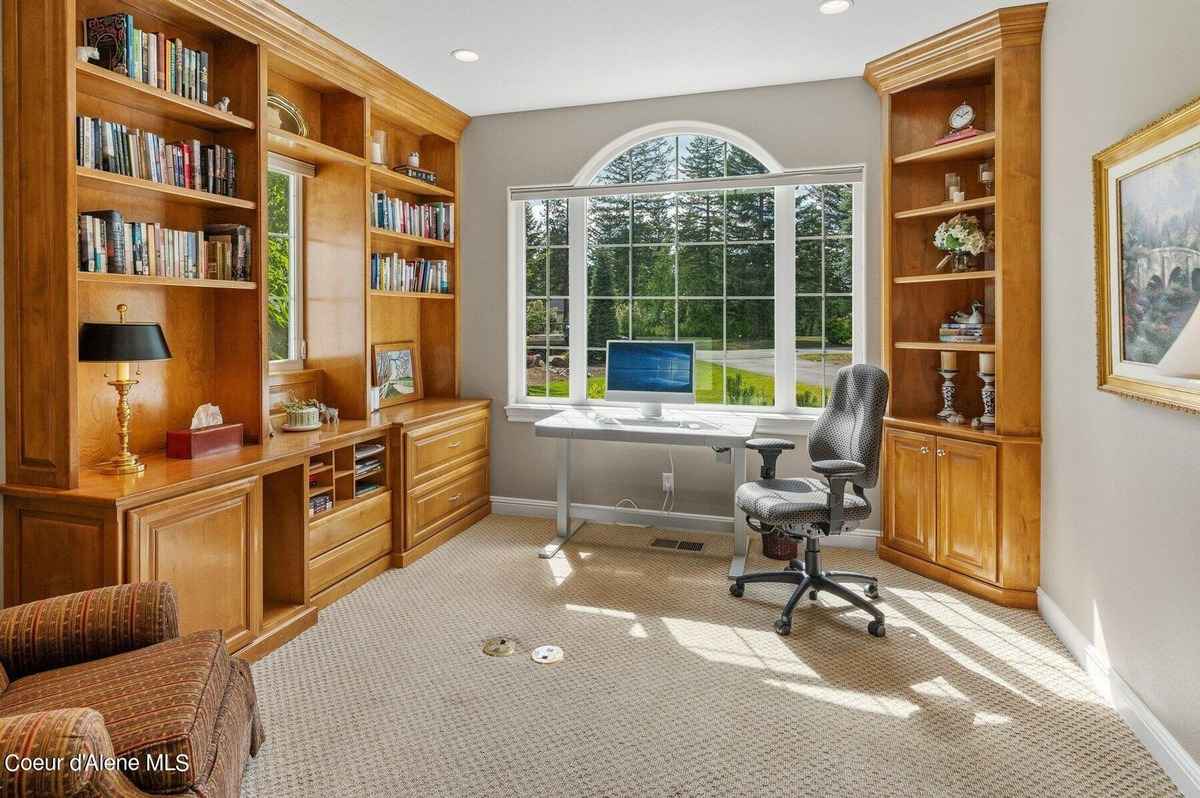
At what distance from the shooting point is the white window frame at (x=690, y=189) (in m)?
4.18

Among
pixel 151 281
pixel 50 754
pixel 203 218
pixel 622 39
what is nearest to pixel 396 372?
pixel 203 218

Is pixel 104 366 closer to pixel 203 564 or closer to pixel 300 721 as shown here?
pixel 203 564

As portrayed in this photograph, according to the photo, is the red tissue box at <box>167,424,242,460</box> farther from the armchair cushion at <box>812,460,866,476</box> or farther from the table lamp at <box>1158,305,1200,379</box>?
the table lamp at <box>1158,305,1200,379</box>

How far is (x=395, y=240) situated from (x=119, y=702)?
3.38m

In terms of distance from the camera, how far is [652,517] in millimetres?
4496

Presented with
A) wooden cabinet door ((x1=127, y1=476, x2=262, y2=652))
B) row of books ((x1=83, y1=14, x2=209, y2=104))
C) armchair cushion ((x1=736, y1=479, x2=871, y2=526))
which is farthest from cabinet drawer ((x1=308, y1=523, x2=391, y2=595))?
row of books ((x1=83, y1=14, x2=209, y2=104))

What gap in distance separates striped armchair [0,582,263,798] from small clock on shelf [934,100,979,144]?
3.86m

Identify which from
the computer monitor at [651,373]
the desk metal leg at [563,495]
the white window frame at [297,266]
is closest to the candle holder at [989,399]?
the computer monitor at [651,373]

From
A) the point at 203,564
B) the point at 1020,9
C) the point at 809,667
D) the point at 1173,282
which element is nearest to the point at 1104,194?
the point at 1173,282

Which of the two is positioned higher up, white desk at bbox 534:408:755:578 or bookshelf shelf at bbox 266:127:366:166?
bookshelf shelf at bbox 266:127:366:166

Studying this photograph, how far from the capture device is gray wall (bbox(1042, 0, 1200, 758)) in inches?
80.9

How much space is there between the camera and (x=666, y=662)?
2.81 metres

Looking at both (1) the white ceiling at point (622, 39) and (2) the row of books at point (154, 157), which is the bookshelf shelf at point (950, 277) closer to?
(1) the white ceiling at point (622, 39)

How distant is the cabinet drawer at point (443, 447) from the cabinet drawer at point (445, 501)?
0.07 metres
